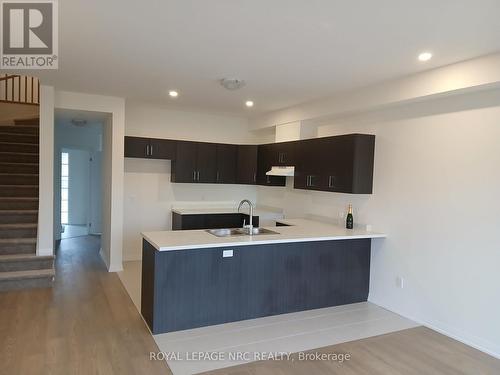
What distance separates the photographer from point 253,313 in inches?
148

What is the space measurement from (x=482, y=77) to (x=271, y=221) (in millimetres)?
3728

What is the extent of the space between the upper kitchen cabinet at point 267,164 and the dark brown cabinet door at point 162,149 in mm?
1487

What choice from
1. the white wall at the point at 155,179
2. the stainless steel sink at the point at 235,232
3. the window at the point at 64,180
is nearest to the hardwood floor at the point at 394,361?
the stainless steel sink at the point at 235,232

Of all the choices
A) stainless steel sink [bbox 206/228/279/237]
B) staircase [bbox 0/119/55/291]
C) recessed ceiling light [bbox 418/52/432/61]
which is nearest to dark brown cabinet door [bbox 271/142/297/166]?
stainless steel sink [bbox 206/228/279/237]

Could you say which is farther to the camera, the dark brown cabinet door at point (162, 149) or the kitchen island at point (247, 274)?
the dark brown cabinet door at point (162, 149)

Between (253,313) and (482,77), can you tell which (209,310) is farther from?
(482,77)

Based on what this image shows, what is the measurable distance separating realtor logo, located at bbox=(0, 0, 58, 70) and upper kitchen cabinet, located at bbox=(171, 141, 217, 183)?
8.11 feet

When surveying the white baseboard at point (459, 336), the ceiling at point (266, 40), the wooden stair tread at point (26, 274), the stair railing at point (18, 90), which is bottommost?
the white baseboard at point (459, 336)

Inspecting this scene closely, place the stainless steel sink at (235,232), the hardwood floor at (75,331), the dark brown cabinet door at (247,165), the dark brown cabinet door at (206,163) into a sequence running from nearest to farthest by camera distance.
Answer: the hardwood floor at (75,331), the stainless steel sink at (235,232), the dark brown cabinet door at (206,163), the dark brown cabinet door at (247,165)

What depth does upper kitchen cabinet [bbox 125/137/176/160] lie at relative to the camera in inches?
220

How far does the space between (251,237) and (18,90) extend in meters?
6.08

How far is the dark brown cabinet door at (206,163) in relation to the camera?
605 cm

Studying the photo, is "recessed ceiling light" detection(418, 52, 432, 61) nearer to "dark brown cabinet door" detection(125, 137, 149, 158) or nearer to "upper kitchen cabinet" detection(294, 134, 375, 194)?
"upper kitchen cabinet" detection(294, 134, 375, 194)

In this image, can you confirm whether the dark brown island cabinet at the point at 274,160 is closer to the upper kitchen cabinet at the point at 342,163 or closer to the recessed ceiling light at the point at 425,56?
the upper kitchen cabinet at the point at 342,163
